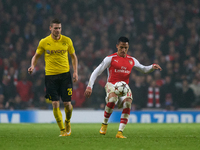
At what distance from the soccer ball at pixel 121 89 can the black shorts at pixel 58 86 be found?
2.87ft

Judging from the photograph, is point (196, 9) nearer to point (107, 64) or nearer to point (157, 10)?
point (157, 10)

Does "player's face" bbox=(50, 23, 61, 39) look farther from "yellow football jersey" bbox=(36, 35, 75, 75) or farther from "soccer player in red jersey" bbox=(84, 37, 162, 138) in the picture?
"soccer player in red jersey" bbox=(84, 37, 162, 138)

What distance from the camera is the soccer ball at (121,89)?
246 inches

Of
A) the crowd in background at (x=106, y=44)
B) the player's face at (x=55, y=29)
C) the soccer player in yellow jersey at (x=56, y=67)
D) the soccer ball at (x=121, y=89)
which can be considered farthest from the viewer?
the crowd in background at (x=106, y=44)

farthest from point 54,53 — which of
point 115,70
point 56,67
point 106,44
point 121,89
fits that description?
point 106,44

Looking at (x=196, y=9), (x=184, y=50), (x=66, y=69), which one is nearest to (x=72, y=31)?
(x=184, y=50)

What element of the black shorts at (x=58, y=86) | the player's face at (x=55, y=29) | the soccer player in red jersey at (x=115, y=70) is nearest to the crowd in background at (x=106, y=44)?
the black shorts at (x=58, y=86)

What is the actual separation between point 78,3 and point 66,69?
1088 cm

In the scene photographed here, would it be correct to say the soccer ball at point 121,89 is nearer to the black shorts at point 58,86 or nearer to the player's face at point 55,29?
the black shorts at point 58,86

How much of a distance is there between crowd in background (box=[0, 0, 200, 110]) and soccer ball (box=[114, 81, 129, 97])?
6248mm

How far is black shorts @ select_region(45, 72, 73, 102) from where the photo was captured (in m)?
6.51

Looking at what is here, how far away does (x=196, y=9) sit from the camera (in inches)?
687

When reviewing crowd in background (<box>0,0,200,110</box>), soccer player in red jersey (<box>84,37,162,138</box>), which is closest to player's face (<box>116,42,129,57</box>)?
soccer player in red jersey (<box>84,37,162,138</box>)

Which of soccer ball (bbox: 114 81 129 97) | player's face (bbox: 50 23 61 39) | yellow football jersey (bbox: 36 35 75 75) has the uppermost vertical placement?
player's face (bbox: 50 23 61 39)
